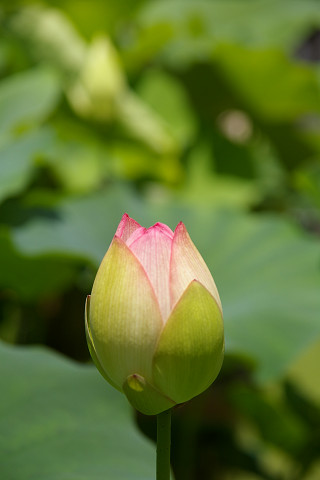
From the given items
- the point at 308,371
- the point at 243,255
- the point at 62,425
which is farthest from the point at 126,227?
the point at 308,371

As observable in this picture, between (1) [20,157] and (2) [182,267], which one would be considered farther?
(1) [20,157]

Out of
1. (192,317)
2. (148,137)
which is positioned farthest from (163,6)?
(192,317)

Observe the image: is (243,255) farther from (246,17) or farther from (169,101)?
(246,17)

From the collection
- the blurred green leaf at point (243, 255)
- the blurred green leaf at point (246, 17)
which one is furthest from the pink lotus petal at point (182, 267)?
the blurred green leaf at point (246, 17)

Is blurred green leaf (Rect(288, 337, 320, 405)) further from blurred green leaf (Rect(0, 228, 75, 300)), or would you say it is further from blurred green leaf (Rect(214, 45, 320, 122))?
blurred green leaf (Rect(214, 45, 320, 122))

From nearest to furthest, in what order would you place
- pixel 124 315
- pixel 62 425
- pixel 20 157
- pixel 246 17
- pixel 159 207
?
pixel 124 315
pixel 62 425
pixel 20 157
pixel 159 207
pixel 246 17

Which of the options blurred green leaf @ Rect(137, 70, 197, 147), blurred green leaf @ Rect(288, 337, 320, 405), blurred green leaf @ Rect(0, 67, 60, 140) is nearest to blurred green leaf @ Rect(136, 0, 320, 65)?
blurred green leaf @ Rect(137, 70, 197, 147)

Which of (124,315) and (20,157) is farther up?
(20,157)
